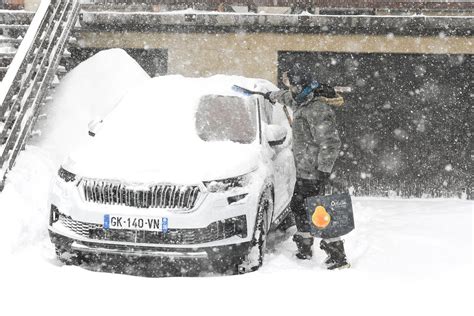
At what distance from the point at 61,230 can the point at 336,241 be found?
2410 mm

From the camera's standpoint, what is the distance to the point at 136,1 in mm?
12906

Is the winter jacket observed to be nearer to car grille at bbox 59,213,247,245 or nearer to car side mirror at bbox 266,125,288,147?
car side mirror at bbox 266,125,288,147

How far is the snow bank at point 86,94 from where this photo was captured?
9289 millimetres

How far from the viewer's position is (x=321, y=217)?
19.2 feet

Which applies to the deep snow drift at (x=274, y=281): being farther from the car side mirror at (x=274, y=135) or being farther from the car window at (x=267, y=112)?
the car window at (x=267, y=112)

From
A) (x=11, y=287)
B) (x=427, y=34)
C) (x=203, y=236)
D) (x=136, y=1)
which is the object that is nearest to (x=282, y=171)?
(x=203, y=236)

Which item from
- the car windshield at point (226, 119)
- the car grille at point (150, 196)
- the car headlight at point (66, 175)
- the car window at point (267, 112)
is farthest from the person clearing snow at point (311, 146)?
the car headlight at point (66, 175)

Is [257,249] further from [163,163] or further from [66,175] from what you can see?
[66,175]

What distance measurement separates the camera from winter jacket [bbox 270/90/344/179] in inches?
237

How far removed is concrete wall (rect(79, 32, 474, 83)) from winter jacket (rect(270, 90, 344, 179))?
468cm

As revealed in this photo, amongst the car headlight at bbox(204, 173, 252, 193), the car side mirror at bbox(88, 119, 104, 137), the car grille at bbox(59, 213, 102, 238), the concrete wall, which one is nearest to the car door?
the car headlight at bbox(204, 173, 252, 193)

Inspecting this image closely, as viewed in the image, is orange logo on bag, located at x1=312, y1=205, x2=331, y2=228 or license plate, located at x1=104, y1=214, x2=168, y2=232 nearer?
license plate, located at x1=104, y1=214, x2=168, y2=232

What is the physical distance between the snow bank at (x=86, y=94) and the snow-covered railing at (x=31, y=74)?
0.44 metres

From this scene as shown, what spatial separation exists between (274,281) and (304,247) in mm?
1428
